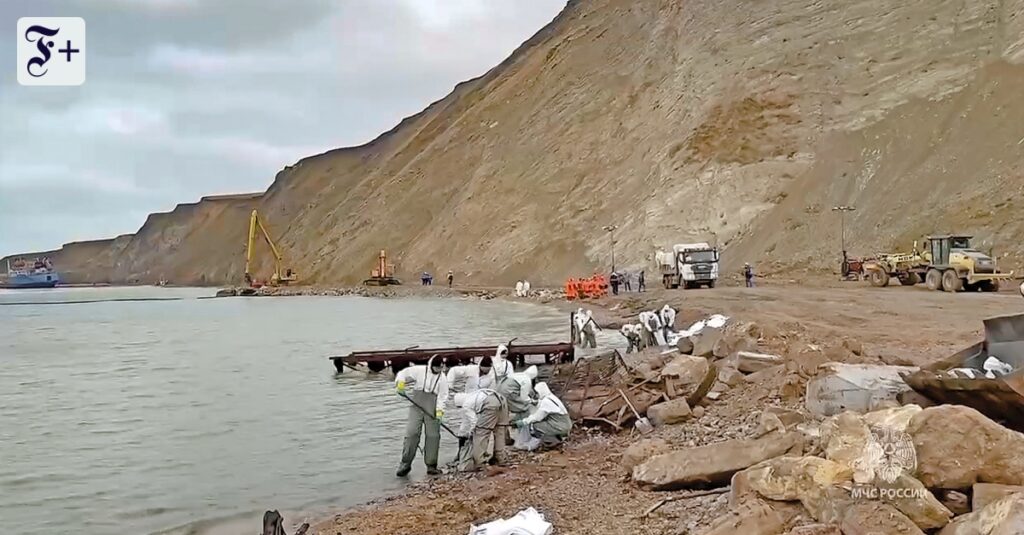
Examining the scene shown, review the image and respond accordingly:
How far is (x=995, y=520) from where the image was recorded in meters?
4.29

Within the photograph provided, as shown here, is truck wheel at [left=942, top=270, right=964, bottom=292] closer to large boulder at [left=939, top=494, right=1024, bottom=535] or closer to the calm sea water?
the calm sea water

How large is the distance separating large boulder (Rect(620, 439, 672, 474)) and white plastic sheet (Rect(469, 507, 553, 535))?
167 centimetres

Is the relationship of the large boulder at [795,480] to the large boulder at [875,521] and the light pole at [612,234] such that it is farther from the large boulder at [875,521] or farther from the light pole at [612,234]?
the light pole at [612,234]

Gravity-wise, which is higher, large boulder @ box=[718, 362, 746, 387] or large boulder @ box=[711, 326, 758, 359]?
large boulder @ box=[711, 326, 758, 359]

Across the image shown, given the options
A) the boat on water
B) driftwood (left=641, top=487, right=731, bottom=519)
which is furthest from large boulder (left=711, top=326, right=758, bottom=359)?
the boat on water

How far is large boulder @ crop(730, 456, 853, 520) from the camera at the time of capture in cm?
Result: 520

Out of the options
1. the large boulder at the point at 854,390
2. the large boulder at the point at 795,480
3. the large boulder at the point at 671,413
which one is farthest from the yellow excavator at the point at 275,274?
the large boulder at the point at 795,480

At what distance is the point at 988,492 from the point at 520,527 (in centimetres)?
320

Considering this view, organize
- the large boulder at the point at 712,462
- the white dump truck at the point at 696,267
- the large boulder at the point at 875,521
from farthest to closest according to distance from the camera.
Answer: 1. the white dump truck at the point at 696,267
2. the large boulder at the point at 712,462
3. the large boulder at the point at 875,521

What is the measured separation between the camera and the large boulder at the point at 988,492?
4742mm

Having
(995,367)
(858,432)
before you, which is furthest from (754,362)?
(858,432)

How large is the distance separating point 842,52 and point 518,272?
2391cm

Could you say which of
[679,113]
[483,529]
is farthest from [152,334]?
[483,529]

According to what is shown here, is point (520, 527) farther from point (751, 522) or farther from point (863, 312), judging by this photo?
point (863, 312)
